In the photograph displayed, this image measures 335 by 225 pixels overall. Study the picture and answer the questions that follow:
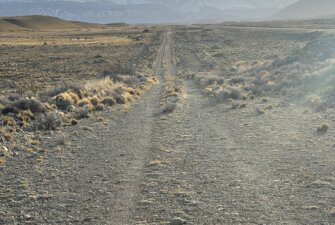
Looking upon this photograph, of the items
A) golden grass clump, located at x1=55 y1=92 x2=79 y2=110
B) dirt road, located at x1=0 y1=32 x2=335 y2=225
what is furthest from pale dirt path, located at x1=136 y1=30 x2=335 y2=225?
golden grass clump, located at x1=55 y1=92 x2=79 y2=110

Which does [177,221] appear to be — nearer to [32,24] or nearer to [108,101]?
[108,101]

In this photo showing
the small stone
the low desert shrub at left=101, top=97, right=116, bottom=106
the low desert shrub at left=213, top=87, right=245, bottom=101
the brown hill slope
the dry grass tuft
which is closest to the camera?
the small stone

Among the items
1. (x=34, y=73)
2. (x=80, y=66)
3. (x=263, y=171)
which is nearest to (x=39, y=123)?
(x=263, y=171)

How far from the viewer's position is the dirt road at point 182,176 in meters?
8.82

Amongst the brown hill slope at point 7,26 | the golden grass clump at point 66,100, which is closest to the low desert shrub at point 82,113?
the golden grass clump at point 66,100

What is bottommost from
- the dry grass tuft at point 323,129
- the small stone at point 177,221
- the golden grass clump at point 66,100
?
the golden grass clump at point 66,100

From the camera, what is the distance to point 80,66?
50.8 meters

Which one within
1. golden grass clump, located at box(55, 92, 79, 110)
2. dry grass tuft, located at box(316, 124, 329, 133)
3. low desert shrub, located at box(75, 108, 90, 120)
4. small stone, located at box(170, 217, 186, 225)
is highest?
dry grass tuft, located at box(316, 124, 329, 133)

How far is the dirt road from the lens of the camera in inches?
347

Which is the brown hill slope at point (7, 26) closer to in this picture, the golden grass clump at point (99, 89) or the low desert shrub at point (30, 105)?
the golden grass clump at point (99, 89)

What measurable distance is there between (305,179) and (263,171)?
109 cm

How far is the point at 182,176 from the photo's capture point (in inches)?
440

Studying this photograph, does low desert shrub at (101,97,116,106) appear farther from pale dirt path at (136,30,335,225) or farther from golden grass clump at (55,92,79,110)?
pale dirt path at (136,30,335,225)

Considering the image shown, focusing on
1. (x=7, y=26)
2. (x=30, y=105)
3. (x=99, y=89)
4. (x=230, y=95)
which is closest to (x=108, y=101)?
(x=99, y=89)
